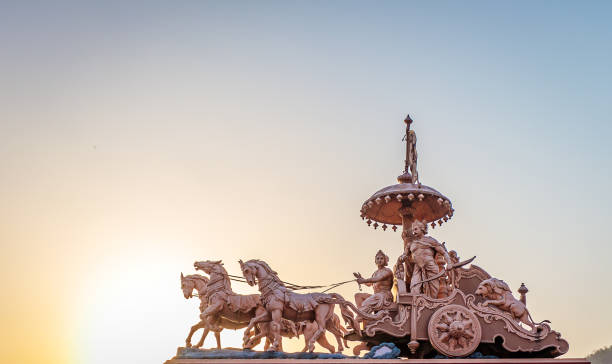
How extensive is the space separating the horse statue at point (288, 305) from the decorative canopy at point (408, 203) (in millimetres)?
3732

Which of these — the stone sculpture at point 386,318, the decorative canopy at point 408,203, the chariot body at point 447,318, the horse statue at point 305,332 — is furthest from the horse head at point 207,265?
the decorative canopy at point 408,203

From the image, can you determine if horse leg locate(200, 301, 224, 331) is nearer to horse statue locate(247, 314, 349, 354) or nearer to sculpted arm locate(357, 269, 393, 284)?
horse statue locate(247, 314, 349, 354)

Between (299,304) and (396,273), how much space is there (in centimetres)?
306

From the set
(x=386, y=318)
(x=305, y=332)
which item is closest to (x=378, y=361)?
(x=386, y=318)

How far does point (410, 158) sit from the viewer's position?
2091 centimetres

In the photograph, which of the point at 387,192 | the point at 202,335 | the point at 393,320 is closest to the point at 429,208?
the point at 387,192

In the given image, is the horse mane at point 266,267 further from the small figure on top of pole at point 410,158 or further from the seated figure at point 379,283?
the small figure on top of pole at point 410,158

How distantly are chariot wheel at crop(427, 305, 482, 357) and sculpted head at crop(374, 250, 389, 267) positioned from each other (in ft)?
7.97

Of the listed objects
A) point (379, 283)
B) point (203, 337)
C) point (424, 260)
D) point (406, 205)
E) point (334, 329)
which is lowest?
point (203, 337)

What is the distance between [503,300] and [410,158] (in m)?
5.48

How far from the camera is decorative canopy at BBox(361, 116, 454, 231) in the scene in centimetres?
1920

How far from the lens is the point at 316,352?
15.8m

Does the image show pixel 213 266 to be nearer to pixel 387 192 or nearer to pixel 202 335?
pixel 202 335

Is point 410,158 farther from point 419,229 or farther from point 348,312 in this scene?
point 348,312
